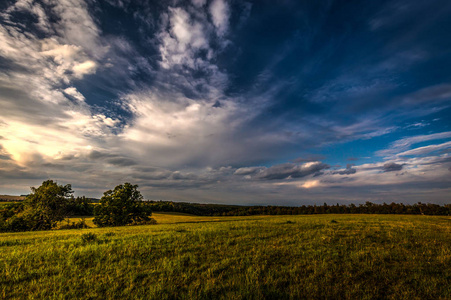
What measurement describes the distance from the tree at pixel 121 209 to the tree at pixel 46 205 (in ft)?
25.6

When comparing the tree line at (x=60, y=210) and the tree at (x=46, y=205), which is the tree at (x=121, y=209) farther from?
the tree at (x=46, y=205)

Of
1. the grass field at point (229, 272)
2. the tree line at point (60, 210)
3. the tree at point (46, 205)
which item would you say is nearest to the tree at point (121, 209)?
the tree line at point (60, 210)

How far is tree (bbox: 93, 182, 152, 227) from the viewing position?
50.2 meters

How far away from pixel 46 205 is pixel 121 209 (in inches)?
652

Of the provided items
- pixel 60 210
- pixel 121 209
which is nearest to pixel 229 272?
pixel 121 209

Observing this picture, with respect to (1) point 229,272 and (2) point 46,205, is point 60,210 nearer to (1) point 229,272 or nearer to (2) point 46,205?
(2) point 46,205

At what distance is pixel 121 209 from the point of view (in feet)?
167

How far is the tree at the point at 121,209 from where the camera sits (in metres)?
50.2

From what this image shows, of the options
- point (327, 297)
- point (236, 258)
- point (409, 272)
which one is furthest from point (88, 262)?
point (409, 272)

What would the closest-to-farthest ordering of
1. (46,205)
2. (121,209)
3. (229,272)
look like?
(229,272)
(46,205)
(121,209)

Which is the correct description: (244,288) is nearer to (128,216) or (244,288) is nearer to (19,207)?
(128,216)

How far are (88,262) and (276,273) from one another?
7.23 m

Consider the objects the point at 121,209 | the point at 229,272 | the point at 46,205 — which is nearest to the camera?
the point at 229,272

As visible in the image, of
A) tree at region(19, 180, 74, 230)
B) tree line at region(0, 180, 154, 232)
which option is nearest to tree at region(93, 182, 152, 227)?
tree line at region(0, 180, 154, 232)
